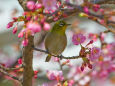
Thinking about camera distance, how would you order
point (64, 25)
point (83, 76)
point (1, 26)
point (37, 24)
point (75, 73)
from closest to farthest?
point (37, 24) < point (64, 25) < point (83, 76) < point (75, 73) < point (1, 26)

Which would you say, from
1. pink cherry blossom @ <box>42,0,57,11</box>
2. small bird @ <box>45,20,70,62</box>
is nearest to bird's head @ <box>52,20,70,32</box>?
small bird @ <box>45,20,70,62</box>

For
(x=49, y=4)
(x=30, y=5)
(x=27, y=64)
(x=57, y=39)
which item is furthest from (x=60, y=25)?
(x=30, y=5)

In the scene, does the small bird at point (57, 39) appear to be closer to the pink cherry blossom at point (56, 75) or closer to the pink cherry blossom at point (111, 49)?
the pink cherry blossom at point (56, 75)

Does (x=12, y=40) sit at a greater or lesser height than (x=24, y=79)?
lesser

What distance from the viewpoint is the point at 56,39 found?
7.99 feet

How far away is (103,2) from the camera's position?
1.68 m

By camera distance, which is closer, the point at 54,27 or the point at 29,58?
the point at 29,58

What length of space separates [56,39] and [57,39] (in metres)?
0.01

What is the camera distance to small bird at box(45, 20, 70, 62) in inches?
93.7

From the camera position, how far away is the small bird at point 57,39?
2.38 meters

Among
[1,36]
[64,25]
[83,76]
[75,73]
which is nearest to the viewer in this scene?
[64,25]

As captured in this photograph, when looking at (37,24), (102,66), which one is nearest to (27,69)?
(37,24)

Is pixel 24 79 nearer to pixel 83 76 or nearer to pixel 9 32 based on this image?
pixel 83 76

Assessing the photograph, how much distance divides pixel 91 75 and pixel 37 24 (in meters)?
2.30
